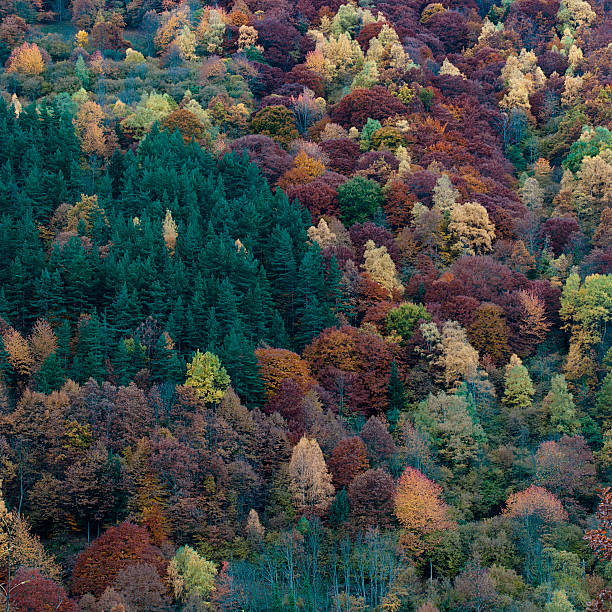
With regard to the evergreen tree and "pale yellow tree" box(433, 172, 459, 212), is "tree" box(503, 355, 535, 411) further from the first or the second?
"pale yellow tree" box(433, 172, 459, 212)

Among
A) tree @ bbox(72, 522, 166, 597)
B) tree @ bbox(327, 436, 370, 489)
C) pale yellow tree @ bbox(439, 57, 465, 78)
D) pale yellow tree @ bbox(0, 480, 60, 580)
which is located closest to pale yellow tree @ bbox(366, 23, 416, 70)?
pale yellow tree @ bbox(439, 57, 465, 78)

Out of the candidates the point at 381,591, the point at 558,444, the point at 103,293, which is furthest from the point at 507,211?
the point at 381,591

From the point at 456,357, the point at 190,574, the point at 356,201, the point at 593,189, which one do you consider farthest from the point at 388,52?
the point at 190,574

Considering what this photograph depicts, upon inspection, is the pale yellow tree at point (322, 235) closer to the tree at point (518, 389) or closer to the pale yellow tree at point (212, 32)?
the tree at point (518, 389)

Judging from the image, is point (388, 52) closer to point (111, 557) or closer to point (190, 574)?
point (190, 574)

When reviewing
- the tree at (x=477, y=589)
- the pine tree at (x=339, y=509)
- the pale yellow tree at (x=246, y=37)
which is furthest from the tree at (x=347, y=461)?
the pale yellow tree at (x=246, y=37)
